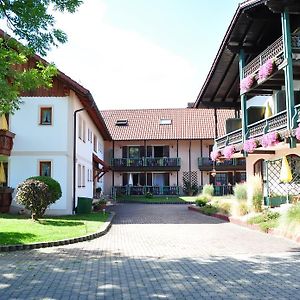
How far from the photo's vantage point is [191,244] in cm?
1116

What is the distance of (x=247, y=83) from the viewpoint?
58.2 feet

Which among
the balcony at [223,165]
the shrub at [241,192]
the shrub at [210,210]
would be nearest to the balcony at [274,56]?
the shrub at [241,192]

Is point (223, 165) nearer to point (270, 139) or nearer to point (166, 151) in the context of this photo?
point (166, 151)

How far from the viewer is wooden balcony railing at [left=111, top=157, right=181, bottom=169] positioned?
3959cm

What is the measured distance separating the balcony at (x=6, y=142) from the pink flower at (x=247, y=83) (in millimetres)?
10791

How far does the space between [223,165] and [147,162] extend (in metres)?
7.25

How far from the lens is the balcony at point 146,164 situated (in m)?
39.6

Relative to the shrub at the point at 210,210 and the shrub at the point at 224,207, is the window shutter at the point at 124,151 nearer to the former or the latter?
the shrub at the point at 210,210

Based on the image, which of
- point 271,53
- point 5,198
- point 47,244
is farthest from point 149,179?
point 47,244

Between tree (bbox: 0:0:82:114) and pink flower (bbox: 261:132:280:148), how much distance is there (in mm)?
8198

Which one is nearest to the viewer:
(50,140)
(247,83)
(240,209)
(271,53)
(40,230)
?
(40,230)

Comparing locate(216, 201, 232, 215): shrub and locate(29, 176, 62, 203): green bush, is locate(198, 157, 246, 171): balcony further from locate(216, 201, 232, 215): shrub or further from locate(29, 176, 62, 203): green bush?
locate(29, 176, 62, 203): green bush

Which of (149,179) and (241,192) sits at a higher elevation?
(149,179)

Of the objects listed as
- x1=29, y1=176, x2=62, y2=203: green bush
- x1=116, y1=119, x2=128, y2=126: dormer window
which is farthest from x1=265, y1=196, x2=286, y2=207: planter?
x1=116, y1=119, x2=128, y2=126: dormer window
